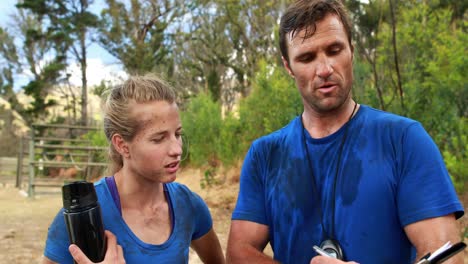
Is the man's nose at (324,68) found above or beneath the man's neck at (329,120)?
above

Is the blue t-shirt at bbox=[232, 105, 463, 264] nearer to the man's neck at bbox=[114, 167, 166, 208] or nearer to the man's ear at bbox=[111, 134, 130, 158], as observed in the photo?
the man's neck at bbox=[114, 167, 166, 208]

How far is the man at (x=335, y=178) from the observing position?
151 centimetres

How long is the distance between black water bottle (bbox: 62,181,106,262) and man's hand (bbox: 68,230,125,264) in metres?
0.02

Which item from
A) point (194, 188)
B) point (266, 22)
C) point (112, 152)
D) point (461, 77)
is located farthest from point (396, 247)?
point (266, 22)

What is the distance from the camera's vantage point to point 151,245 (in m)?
1.77

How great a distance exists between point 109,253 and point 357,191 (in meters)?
0.81

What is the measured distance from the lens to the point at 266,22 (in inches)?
834

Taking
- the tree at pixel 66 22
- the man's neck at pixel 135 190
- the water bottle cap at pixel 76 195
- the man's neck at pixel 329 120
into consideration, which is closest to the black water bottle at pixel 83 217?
the water bottle cap at pixel 76 195

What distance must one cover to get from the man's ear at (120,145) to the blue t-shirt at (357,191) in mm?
466

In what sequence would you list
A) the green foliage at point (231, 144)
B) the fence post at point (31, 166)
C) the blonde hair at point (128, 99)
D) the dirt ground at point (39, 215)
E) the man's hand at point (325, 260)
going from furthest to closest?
the fence post at point (31, 166), the green foliage at point (231, 144), the dirt ground at point (39, 215), the blonde hair at point (128, 99), the man's hand at point (325, 260)

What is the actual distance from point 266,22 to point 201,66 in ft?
21.3

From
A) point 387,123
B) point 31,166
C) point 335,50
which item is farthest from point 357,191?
point 31,166

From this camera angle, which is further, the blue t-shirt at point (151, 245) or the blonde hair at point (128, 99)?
the blonde hair at point (128, 99)

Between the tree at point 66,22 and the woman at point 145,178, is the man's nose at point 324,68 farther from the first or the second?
the tree at point 66,22
